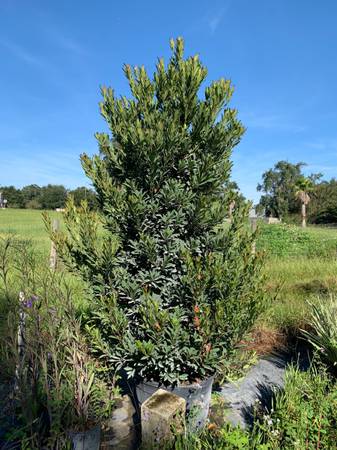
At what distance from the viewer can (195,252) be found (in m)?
3.14

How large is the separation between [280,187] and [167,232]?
74606 mm

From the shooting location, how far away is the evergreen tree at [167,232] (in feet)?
9.21

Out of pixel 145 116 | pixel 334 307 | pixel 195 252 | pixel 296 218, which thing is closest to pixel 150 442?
pixel 195 252

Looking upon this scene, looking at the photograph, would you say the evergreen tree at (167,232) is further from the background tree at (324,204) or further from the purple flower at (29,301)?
the background tree at (324,204)

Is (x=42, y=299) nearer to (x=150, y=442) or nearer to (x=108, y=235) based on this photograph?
(x=108, y=235)

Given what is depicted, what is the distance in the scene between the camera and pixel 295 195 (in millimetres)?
53812

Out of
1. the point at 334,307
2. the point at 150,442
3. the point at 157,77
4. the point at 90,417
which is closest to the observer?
the point at 150,442

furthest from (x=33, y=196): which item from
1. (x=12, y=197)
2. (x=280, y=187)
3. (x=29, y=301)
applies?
(x=29, y=301)

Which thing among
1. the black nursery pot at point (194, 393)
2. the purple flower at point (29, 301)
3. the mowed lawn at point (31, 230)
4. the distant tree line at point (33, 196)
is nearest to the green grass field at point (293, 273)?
the mowed lawn at point (31, 230)

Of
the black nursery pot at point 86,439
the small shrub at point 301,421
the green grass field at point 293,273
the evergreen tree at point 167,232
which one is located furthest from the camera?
the green grass field at point 293,273

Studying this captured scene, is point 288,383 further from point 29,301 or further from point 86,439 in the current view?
point 29,301

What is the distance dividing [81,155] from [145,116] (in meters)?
0.71

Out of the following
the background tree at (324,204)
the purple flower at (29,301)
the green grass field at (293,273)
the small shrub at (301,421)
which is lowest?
the small shrub at (301,421)

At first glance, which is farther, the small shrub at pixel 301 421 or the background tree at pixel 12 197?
the background tree at pixel 12 197
